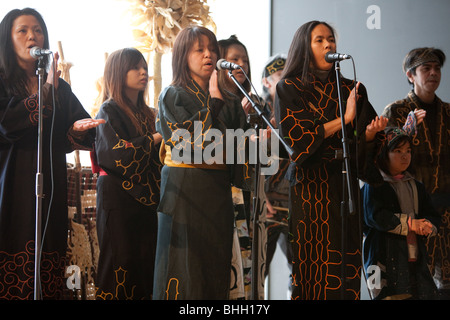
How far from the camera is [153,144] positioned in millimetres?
3426

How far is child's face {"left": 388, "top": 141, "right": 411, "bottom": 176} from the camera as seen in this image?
12.3 feet

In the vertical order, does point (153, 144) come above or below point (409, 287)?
above

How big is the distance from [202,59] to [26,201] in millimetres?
1197

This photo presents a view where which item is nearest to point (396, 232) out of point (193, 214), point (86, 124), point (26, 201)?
point (193, 214)

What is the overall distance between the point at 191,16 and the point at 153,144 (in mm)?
1308

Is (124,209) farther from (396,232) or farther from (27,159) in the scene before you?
(396,232)

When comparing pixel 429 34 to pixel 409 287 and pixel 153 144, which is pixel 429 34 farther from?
pixel 153 144

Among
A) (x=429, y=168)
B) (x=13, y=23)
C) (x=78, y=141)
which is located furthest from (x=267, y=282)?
(x=13, y=23)

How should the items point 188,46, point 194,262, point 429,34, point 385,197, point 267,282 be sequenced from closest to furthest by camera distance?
point 194,262
point 188,46
point 385,197
point 429,34
point 267,282

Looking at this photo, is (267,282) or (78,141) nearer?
(78,141)

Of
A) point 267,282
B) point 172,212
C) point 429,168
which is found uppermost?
point 429,168

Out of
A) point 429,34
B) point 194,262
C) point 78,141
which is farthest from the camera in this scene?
point 429,34

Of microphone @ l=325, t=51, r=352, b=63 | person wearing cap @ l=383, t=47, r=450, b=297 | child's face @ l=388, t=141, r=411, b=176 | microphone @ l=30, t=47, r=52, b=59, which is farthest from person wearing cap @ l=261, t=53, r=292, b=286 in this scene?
microphone @ l=30, t=47, r=52, b=59

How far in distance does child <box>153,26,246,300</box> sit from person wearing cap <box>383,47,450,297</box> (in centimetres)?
165
